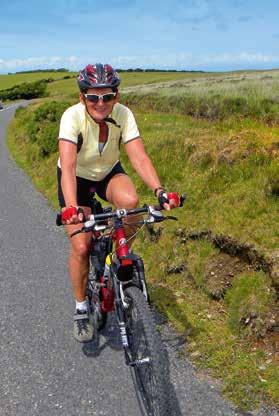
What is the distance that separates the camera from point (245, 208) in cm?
646

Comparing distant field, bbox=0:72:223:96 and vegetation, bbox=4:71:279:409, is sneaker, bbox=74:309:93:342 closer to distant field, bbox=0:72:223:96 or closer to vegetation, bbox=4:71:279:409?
vegetation, bbox=4:71:279:409

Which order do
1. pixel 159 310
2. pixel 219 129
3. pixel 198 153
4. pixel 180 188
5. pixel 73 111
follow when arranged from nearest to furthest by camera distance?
pixel 73 111 < pixel 159 310 < pixel 180 188 < pixel 198 153 < pixel 219 129

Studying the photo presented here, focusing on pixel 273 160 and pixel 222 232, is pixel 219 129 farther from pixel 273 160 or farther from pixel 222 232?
pixel 222 232

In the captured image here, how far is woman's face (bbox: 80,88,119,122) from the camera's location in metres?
4.35

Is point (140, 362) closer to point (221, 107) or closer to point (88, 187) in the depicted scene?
point (88, 187)

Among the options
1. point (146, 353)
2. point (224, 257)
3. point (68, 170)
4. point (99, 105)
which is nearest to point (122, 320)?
point (146, 353)

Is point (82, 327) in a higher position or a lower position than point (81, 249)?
lower

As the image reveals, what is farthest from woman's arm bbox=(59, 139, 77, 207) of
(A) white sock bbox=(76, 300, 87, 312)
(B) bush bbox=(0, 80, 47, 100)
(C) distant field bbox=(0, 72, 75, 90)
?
(C) distant field bbox=(0, 72, 75, 90)

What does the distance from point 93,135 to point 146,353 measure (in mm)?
2196

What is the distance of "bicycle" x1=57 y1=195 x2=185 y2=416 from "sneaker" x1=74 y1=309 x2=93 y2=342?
0.52 meters

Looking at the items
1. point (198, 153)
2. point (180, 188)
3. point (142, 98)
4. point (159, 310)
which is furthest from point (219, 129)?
point (142, 98)

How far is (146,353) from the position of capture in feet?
12.1

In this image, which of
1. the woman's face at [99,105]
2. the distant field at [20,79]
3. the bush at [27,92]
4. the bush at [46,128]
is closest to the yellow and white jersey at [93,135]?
the woman's face at [99,105]

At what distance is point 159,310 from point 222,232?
1.36 meters
